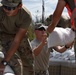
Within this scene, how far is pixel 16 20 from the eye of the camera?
15.6 feet

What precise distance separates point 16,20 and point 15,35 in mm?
236

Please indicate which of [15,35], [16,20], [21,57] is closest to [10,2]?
[16,20]

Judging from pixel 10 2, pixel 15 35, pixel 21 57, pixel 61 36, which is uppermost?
pixel 10 2

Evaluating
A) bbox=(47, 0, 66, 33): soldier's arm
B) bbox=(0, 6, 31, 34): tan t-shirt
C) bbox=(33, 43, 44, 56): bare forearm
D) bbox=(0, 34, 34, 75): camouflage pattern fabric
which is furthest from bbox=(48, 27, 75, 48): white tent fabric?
bbox=(33, 43, 44, 56): bare forearm

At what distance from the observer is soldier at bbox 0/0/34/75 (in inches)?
180

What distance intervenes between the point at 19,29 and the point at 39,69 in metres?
1.19

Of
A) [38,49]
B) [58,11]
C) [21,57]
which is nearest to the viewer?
[58,11]

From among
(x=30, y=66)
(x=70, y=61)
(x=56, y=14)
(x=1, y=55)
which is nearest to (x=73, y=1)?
(x=56, y=14)

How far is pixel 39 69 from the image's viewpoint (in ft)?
19.1

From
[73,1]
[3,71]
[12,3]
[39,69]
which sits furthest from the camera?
[39,69]

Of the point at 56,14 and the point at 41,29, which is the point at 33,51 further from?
the point at 56,14

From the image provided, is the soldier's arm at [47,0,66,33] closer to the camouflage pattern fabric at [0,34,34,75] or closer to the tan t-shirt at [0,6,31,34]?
the tan t-shirt at [0,6,31,34]

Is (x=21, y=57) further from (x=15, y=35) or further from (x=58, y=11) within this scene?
(x=58, y=11)

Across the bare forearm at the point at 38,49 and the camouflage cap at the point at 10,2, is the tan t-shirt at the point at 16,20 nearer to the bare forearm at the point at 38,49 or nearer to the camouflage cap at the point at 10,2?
the camouflage cap at the point at 10,2
